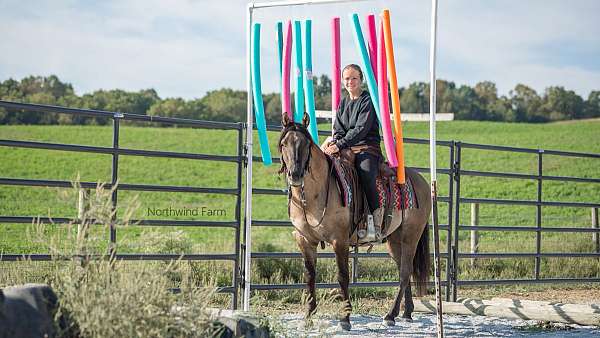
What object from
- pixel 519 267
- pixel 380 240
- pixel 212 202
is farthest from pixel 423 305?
pixel 212 202

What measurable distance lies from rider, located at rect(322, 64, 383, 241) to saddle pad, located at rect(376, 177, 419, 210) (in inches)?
4.3

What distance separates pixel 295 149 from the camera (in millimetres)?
6875

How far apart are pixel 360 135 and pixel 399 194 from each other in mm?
896

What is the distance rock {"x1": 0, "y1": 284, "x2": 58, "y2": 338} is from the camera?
4.06 m

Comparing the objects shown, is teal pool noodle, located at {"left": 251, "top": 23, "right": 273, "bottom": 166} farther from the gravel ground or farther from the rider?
the gravel ground

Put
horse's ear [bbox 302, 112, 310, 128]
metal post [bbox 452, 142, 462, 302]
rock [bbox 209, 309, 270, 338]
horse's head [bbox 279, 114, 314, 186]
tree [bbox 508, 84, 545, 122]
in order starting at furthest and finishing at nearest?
tree [bbox 508, 84, 545, 122] → metal post [bbox 452, 142, 462, 302] → horse's ear [bbox 302, 112, 310, 128] → horse's head [bbox 279, 114, 314, 186] → rock [bbox 209, 309, 270, 338]

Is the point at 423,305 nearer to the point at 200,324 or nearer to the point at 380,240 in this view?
the point at 380,240

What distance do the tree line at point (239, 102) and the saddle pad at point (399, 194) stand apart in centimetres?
1982

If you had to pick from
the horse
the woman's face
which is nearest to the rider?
the woman's face

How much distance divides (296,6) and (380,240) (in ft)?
8.23

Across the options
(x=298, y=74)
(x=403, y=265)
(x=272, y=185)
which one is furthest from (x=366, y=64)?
(x=272, y=185)

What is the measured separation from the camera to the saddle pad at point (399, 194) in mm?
8000

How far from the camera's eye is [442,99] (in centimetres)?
4322

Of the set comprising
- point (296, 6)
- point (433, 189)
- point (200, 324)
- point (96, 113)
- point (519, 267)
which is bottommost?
point (519, 267)
